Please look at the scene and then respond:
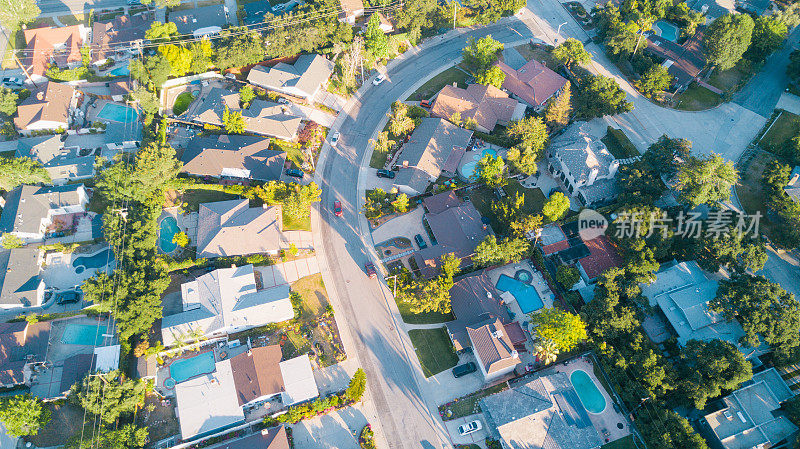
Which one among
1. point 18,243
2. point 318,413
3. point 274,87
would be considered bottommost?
point 318,413

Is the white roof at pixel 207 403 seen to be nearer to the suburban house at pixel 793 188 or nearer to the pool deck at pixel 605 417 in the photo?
the pool deck at pixel 605 417

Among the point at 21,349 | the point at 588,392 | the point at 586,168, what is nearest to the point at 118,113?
the point at 21,349

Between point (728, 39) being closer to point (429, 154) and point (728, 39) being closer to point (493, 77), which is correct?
point (493, 77)

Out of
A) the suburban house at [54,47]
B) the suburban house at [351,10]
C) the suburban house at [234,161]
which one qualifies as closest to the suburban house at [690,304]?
the suburban house at [234,161]

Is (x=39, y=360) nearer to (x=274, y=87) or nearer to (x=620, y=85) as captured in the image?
(x=274, y=87)

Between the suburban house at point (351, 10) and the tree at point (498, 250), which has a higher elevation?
the suburban house at point (351, 10)

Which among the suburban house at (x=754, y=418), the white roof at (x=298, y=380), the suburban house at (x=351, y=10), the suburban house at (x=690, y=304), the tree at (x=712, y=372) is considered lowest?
the suburban house at (x=754, y=418)

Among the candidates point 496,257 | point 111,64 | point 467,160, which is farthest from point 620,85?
point 111,64
